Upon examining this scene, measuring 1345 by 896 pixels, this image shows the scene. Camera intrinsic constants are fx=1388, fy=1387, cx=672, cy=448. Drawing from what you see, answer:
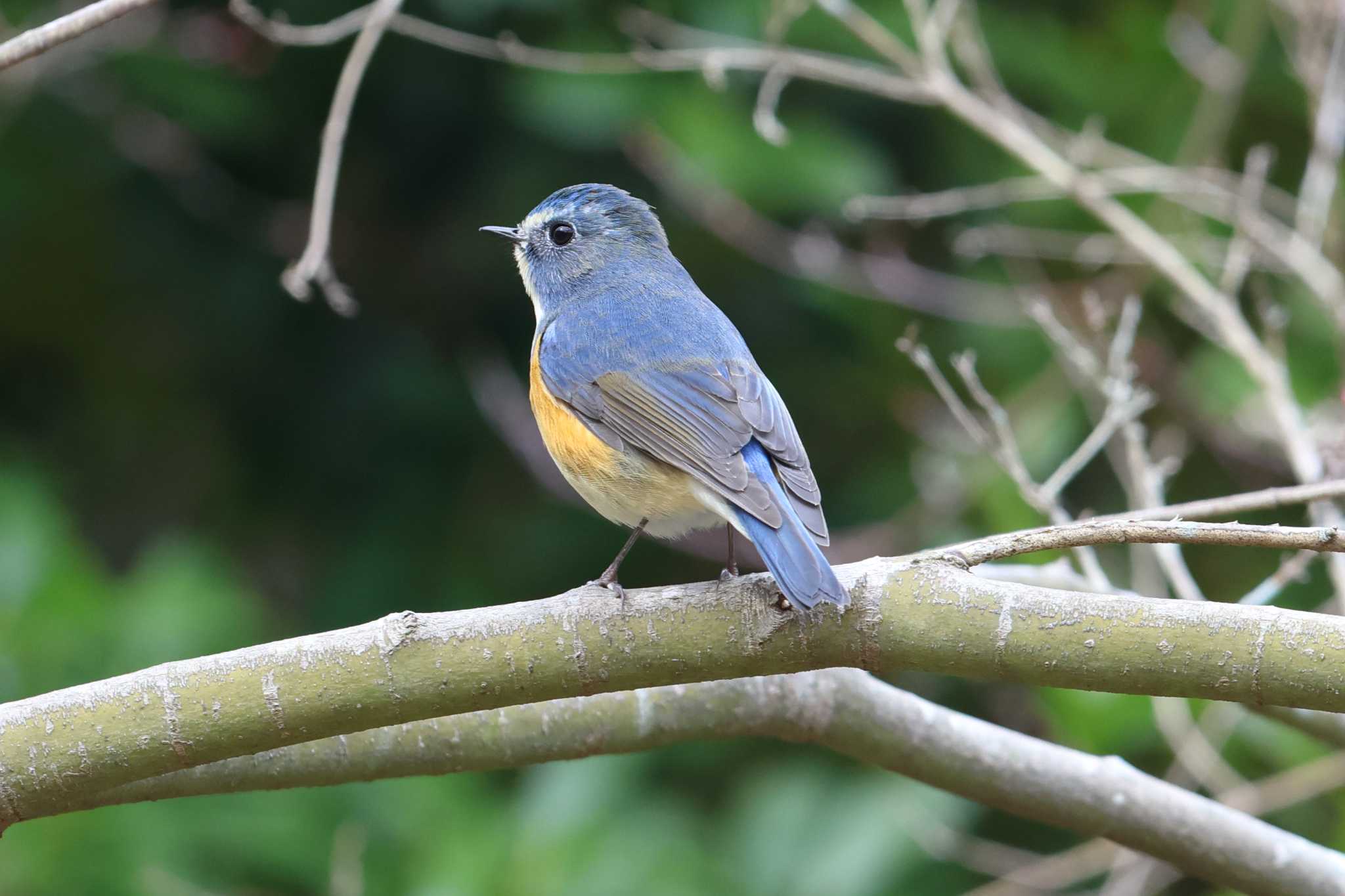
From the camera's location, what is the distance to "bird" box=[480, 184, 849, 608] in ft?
8.92

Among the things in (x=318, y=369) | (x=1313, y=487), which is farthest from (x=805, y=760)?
(x=1313, y=487)

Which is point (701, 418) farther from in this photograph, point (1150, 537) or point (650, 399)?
point (1150, 537)

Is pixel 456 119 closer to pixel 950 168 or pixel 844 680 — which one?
pixel 950 168

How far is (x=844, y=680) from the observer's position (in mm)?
2684

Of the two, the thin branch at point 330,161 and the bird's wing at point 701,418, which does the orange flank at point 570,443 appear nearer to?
the bird's wing at point 701,418

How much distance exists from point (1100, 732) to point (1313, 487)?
5.00ft

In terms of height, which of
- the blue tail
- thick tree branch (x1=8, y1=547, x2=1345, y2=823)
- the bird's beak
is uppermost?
the bird's beak

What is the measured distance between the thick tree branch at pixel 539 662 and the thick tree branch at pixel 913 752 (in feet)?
1.49

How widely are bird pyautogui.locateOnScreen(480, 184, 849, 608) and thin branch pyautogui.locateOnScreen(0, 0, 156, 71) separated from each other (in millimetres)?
1181

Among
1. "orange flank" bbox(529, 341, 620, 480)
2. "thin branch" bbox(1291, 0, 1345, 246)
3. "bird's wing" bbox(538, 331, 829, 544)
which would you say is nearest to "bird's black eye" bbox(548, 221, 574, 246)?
"bird's wing" bbox(538, 331, 829, 544)

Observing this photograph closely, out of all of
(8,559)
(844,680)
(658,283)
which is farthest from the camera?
(8,559)

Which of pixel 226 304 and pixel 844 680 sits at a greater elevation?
pixel 226 304

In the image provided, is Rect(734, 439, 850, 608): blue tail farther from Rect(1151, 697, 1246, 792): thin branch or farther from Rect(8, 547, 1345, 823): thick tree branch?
Rect(1151, 697, 1246, 792): thin branch

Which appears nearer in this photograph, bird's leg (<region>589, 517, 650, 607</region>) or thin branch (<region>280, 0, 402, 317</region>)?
bird's leg (<region>589, 517, 650, 607</region>)
